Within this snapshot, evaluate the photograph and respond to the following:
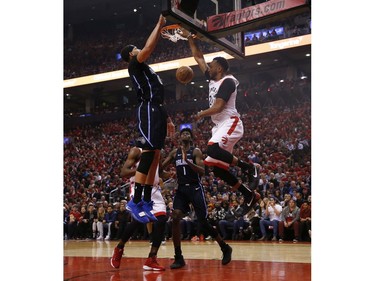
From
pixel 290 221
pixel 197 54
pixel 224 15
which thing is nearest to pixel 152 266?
pixel 197 54

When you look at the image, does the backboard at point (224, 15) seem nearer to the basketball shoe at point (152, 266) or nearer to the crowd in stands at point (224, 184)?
the crowd in stands at point (224, 184)

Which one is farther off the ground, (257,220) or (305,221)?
(305,221)

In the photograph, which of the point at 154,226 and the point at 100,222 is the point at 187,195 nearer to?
the point at 154,226

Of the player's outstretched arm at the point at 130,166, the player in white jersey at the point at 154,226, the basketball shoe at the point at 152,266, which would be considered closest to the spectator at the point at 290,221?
the player in white jersey at the point at 154,226

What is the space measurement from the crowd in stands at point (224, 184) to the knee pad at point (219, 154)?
1312mm

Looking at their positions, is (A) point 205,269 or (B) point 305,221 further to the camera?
(B) point 305,221

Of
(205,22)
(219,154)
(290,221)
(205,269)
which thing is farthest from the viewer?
(290,221)

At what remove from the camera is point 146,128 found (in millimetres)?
4453

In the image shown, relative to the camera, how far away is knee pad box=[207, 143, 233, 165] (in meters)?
4.41

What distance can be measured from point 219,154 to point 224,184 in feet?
29.1

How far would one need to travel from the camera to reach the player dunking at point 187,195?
6.15 meters
